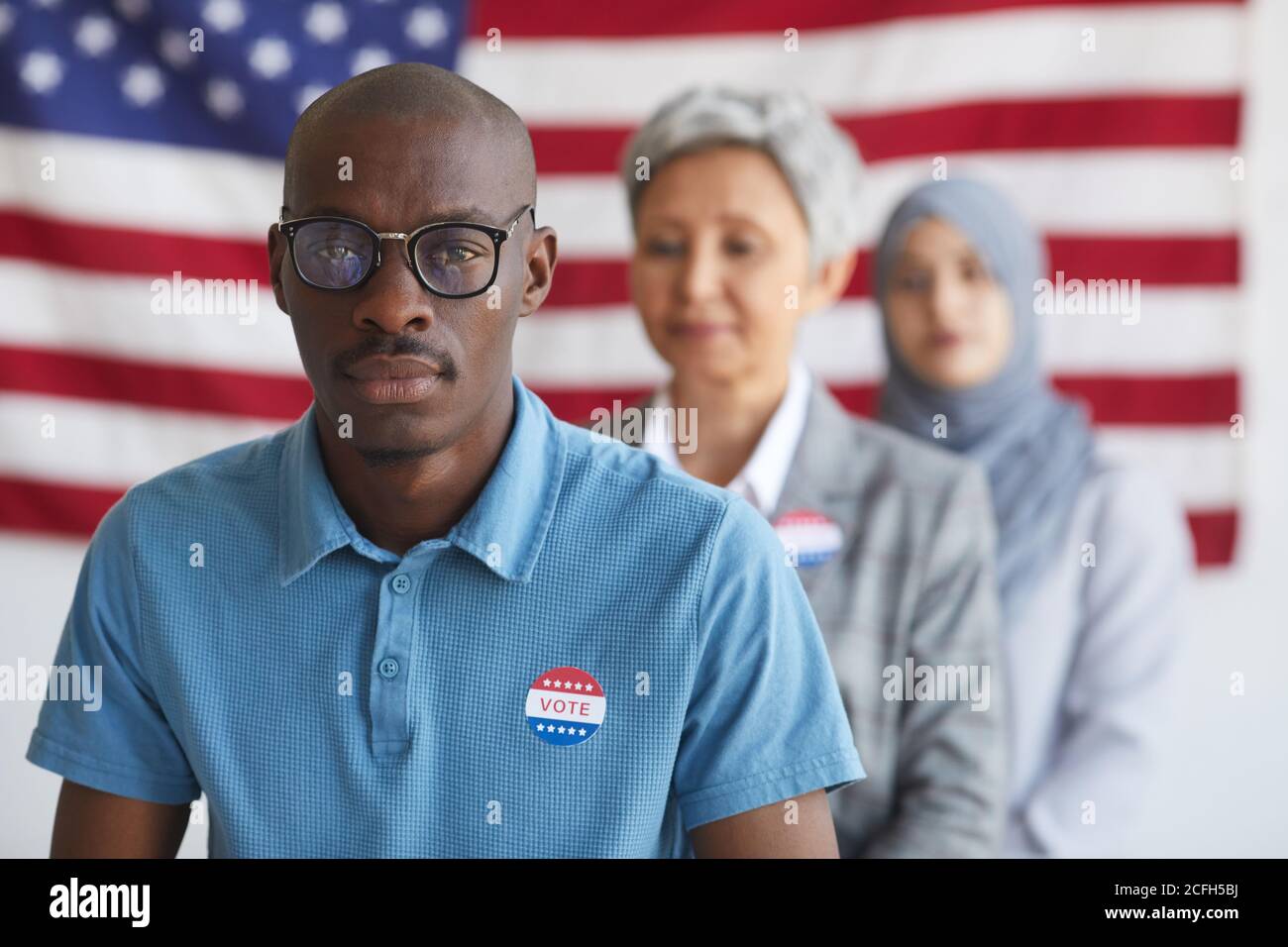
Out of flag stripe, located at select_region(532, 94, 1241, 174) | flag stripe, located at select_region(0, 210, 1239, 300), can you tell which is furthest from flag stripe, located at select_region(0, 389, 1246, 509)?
flag stripe, located at select_region(532, 94, 1241, 174)

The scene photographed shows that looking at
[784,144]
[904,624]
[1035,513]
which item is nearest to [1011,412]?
[1035,513]

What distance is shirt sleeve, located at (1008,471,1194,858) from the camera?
2.71m

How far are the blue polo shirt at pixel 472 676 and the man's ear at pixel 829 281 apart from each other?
62.2 inches

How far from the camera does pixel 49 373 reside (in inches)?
110

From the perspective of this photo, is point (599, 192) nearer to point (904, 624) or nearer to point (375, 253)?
point (904, 624)

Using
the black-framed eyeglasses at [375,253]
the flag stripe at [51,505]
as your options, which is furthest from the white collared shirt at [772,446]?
the black-framed eyeglasses at [375,253]

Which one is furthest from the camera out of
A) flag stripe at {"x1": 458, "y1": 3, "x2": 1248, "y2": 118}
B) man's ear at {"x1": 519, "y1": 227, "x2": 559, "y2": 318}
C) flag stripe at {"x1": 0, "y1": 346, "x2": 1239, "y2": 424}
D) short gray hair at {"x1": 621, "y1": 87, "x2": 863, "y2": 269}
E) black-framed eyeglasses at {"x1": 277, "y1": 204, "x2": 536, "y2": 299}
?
flag stripe at {"x1": 0, "y1": 346, "x2": 1239, "y2": 424}

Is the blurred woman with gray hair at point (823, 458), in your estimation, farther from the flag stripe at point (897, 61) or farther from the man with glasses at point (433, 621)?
the man with glasses at point (433, 621)

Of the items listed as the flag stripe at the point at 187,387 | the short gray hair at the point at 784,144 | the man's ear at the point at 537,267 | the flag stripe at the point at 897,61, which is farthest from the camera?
the flag stripe at the point at 187,387

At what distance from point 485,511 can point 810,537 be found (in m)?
1.39

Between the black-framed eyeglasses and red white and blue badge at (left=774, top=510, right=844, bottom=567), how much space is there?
1.42 m

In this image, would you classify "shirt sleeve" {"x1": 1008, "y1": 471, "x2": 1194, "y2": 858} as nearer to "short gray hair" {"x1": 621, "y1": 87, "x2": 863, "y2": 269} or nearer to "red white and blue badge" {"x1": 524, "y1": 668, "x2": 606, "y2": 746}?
"short gray hair" {"x1": 621, "y1": 87, "x2": 863, "y2": 269}

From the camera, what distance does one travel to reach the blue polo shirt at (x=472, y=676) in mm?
1053

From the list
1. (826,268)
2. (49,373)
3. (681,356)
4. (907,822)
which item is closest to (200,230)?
(49,373)
